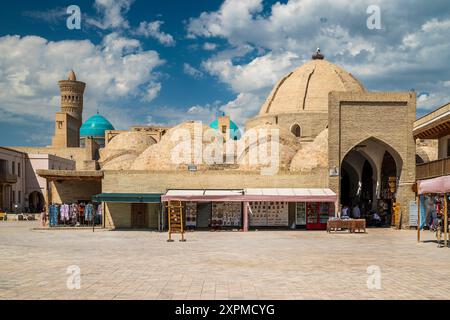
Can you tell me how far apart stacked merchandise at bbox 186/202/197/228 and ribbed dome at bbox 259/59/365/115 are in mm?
18012

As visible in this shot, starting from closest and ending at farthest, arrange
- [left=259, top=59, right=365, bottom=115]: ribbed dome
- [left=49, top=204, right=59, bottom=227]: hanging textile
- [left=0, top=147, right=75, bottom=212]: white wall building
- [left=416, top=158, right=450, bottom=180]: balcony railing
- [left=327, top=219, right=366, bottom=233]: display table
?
[left=416, top=158, right=450, bottom=180]: balcony railing → [left=327, top=219, right=366, bottom=233]: display table → [left=49, top=204, right=59, bottom=227]: hanging textile → [left=259, top=59, right=365, bottom=115]: ribbed dome → [left=0, top=147, right=75, bottom=212]: white wall building

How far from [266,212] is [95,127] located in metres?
48.8

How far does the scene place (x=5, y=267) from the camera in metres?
12.0

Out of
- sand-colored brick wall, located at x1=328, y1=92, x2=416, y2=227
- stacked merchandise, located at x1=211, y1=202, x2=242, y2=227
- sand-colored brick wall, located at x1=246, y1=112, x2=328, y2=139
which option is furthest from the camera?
sand-colored brick wall, located at x1=246, y1=112, x2=328, y2=139

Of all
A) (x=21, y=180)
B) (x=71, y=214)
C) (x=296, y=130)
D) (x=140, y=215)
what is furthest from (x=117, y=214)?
(x=21, y=180)

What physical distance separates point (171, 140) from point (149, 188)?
10.1 m

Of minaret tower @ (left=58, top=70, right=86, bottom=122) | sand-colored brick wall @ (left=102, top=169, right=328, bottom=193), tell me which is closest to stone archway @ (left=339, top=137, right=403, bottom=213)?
sand-colored brick wall @ (left=102, top=169, right=328, bottom=193)

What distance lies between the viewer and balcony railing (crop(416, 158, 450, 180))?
22750mm

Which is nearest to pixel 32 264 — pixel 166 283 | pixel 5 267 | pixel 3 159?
pixel 5 267

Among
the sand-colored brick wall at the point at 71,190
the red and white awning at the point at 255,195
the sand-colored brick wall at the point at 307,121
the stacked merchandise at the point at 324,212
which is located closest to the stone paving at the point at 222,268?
the red and white awning at the point at 255,195

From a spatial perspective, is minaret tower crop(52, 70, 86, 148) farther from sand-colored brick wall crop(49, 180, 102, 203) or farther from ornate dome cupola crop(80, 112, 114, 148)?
sand-colored brick wall crop(49, 180, 102, 203)

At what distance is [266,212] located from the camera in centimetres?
2608

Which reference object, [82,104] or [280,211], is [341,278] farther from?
[82,104]

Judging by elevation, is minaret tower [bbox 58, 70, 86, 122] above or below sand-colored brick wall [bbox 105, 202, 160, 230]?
above
